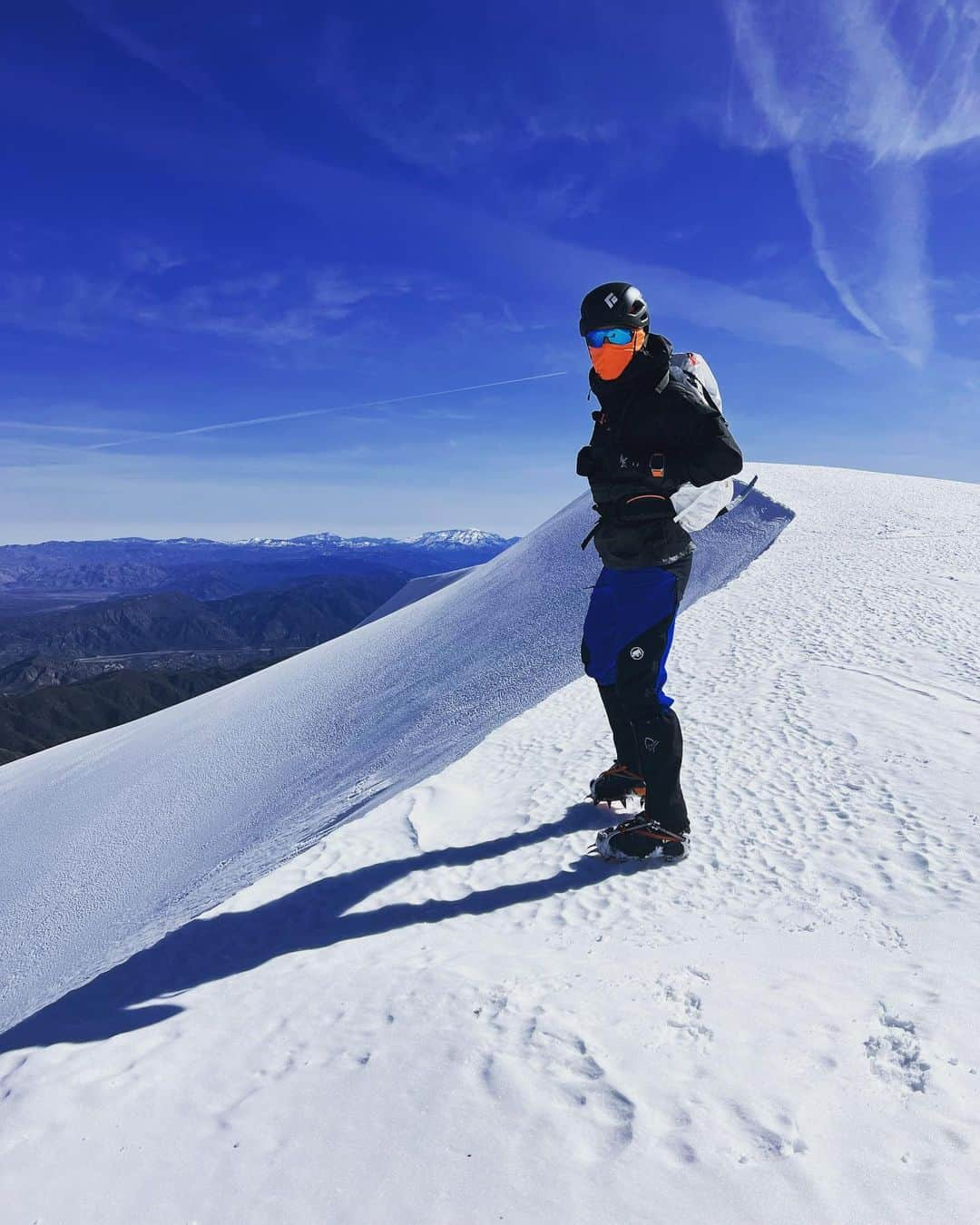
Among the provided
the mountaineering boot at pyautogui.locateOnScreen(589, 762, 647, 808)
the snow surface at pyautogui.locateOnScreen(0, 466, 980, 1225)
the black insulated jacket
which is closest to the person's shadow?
the snow surface at pyautogui.locateOnScreen(0, 466, 980, 1225)

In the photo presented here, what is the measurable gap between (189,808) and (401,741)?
3111mm

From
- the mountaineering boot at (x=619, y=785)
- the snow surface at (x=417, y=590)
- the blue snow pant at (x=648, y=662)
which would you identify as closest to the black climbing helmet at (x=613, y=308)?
the blue snow pant at (x=648, y=662)

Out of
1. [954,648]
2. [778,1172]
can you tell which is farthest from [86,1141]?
[954,648]

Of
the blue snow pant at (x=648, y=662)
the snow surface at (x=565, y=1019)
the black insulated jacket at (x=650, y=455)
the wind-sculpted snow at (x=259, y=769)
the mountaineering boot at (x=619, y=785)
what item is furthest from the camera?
the wind-sculpted snow at (x=259, y=769)

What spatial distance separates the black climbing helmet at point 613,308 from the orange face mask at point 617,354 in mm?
80

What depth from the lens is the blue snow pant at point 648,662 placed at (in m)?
3.58

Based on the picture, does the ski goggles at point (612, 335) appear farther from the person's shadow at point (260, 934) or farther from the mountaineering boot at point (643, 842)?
the person's shadow at point (260, 934)

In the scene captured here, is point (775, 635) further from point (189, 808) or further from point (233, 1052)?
point (189, 808)

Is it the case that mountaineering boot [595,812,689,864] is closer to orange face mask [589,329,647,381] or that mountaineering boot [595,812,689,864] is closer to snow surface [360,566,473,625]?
orange face mask [589,329,647,381]

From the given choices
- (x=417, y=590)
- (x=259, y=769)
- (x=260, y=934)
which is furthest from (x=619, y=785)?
(x=417, y=590)

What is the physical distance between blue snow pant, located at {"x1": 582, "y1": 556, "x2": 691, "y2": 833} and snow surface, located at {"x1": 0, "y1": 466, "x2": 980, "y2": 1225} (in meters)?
0.36

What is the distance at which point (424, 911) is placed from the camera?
341 centimetres

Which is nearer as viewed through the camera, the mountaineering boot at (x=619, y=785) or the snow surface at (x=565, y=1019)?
the snow surface at (x=565, y=1019)

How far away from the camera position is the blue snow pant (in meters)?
3.58
